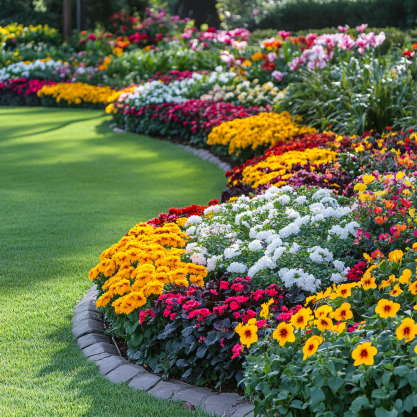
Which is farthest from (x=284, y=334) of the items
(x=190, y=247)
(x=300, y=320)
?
(x=190, y=247)

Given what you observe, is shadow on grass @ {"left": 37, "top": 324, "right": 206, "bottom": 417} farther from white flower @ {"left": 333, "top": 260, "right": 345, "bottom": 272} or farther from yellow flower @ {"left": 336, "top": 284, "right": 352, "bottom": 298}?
white flower @ {"left": 333, "top": 260, "right": 345, "bottom": 272}

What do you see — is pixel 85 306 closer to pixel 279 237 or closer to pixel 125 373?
pixel 125 373

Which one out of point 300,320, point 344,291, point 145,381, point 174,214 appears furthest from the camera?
point 174,214

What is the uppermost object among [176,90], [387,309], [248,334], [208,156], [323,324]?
[176,90]

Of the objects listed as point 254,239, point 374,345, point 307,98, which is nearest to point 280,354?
point 374,345

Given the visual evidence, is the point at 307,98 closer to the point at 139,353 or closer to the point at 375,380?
the point at 139,353

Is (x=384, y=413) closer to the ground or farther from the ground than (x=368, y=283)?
closer to the ground

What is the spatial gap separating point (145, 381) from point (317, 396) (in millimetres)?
1078

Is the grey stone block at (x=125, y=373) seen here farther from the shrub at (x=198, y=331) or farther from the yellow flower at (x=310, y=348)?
the yellow flower at (x=310, y=348)

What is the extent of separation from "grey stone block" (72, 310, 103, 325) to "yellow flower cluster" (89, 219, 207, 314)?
238mm

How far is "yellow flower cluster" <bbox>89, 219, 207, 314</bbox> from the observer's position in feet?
10.1

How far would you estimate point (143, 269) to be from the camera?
3.25 meters

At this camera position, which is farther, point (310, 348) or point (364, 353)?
point (310, 348)

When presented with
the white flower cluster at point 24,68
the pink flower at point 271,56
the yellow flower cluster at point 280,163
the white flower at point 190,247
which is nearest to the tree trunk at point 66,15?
the white flower cluster at point 24,68
